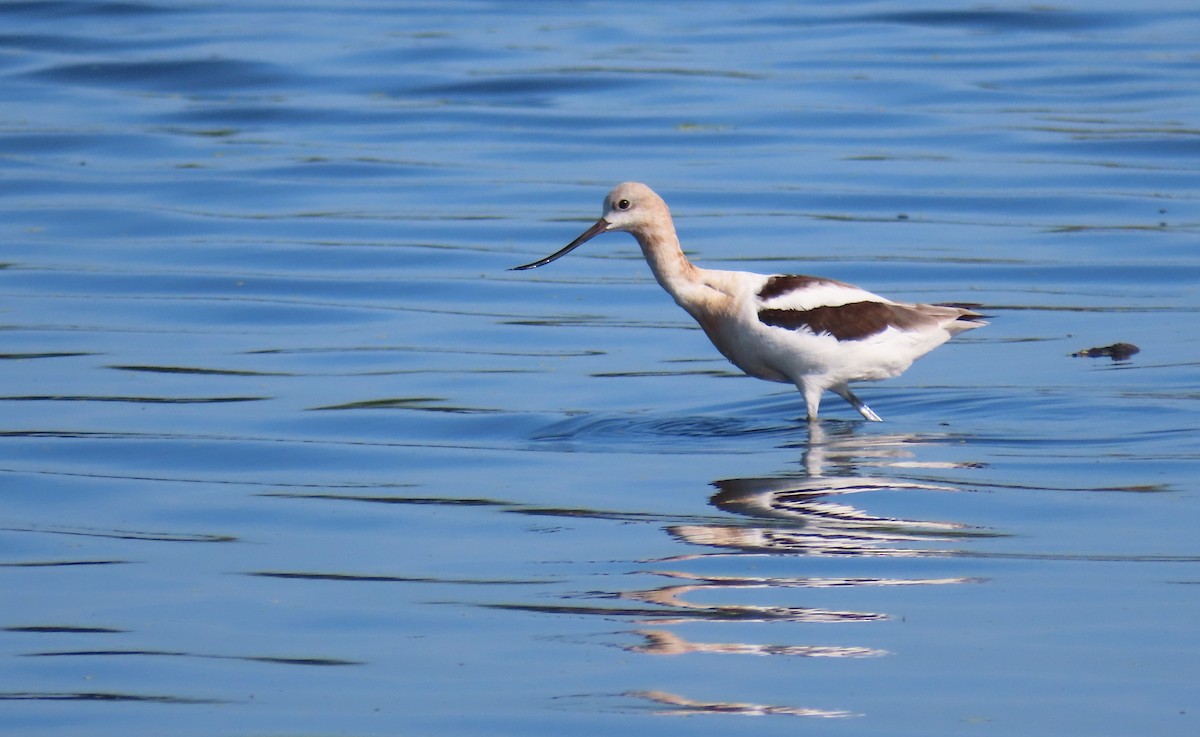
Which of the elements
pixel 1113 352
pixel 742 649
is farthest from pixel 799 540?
pixel 1113 352

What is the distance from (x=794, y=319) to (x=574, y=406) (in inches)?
51.1

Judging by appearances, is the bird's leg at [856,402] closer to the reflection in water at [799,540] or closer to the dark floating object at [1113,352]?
the reflection in water at [799,540]

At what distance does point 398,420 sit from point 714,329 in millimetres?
1673

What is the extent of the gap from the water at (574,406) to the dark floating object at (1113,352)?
0.49ft

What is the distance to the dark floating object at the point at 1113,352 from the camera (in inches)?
430

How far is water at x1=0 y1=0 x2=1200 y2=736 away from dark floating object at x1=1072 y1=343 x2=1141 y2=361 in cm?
15

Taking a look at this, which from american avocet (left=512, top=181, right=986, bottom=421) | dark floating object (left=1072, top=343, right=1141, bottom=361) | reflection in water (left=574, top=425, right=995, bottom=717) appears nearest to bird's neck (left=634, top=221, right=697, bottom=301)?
american avocet (left=512, top=181, right=986, bottom=421)

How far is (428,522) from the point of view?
7941 millimetres

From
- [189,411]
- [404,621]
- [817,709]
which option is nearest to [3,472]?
[189,411]

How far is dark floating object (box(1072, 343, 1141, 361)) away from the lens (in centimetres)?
1091

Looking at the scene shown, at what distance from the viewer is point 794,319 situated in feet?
31.8

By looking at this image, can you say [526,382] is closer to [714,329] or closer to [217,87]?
[714,329]

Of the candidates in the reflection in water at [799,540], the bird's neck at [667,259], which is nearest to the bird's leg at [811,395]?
the reflection in water at [799,540]

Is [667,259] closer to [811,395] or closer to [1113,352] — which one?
[811,395]
